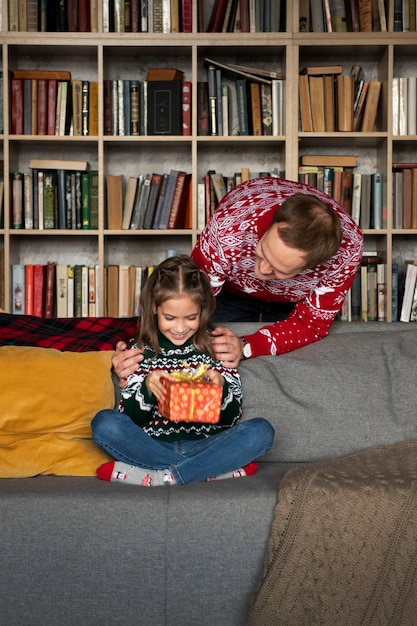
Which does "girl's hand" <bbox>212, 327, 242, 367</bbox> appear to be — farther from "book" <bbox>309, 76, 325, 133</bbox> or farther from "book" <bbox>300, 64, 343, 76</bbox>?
"book" <bbox>300, 64, 343, 76</bbox>

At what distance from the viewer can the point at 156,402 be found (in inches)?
80.4

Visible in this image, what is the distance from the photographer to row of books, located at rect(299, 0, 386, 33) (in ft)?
11.8

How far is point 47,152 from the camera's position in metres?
3.89

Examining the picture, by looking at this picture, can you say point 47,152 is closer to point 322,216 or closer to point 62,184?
point 62,184

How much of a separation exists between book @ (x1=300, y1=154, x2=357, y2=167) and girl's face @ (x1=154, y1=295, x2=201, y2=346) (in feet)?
5.88

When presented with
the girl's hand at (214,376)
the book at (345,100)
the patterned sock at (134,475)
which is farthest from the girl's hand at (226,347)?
the book at (345,100)

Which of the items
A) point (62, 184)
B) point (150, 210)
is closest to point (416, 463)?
point (150, 210)

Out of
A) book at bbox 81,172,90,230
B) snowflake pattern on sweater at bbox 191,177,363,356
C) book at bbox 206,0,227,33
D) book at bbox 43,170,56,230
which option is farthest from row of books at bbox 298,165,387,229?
snowflake pattern on sweater at bbox 191,177,363,356

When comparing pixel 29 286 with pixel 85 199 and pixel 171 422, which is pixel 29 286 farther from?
pixel 171 422

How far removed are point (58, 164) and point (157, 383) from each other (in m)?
2.07

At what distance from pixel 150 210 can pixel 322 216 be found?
1900mm

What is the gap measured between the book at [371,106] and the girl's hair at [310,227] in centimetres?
189

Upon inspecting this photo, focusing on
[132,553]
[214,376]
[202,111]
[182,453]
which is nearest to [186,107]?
[202,111]

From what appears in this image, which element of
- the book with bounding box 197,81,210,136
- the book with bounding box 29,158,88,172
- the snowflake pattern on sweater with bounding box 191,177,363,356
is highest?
the book with bounding box 197,81,210,136
